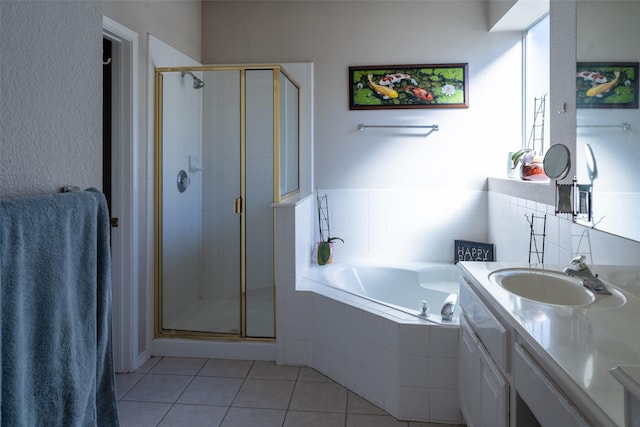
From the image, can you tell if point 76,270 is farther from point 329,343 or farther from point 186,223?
point 186,223

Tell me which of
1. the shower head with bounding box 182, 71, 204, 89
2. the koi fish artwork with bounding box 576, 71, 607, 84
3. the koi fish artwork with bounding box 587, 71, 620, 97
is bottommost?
the koi fish artwork with bounding box 587, 71, 620, 97

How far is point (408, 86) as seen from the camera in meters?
3.64

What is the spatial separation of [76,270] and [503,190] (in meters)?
2.99

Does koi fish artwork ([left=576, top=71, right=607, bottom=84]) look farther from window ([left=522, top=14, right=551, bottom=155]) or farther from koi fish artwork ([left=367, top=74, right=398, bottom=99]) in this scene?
koi fish artwork ([left=367, top=74, right=398, bottom=99])

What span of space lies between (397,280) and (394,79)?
5.39ft

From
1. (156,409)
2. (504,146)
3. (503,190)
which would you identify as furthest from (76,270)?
(504,146)

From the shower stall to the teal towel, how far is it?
208 cm

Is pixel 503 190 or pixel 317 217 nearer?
pixel 503 190

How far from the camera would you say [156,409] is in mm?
2395

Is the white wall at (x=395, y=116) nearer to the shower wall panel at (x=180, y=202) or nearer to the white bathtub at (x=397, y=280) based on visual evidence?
the white bathtub at (x=397, y=280)

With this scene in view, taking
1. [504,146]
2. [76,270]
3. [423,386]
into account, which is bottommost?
[423,386]

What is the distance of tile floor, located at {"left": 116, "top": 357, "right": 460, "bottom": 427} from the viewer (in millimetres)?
2283

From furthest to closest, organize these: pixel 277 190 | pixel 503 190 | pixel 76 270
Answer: pixel 503 190 < pixel 277 190 < pixel 76 270

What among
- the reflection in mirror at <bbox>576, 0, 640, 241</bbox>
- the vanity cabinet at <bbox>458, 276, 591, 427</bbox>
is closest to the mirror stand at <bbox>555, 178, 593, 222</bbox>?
the reflection in mirror at <bbox>576, 0, 640, 241</bbox>
